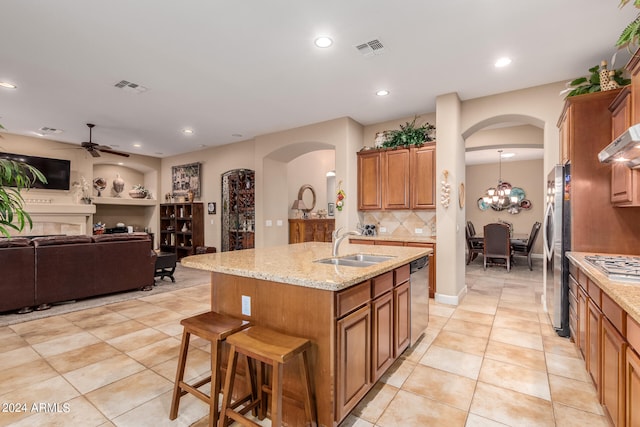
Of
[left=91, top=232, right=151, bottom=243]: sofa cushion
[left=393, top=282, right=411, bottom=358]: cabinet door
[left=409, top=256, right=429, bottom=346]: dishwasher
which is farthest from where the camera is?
[left=91, top=232, right=151, bottom=243]: sofa cushion

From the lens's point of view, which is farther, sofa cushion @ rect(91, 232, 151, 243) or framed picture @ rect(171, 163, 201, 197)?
Answer: framed picture @ rect(171, 163, 201, 197)

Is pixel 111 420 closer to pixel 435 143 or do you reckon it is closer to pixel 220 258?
pixel 220 258

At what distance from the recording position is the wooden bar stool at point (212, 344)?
170 cm


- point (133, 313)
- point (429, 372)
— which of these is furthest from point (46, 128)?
point (429, 372)

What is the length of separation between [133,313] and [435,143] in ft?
15.4

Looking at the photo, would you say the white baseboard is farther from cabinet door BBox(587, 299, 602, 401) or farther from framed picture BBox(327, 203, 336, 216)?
framed picture BBox(327, 203, 336, 216)

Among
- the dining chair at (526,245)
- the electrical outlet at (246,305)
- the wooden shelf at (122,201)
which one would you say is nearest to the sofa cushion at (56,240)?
the electrical outlet at (246,305)

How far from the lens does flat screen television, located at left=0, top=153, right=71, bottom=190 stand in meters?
6.44

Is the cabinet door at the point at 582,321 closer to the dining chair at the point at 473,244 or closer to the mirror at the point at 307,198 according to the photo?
the dining chair at the point at 473,244

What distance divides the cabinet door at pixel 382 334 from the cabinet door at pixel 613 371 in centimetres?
124

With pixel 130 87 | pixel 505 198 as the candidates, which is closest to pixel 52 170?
pixel 130 87

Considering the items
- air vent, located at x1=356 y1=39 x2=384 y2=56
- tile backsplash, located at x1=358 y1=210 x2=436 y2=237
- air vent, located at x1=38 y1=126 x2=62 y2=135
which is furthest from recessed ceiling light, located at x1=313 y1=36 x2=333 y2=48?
air vent, located at x1=38 y1=126 x2=62 y2=135

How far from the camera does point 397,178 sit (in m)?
5.02

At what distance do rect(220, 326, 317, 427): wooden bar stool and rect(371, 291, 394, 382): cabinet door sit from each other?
571 mm
